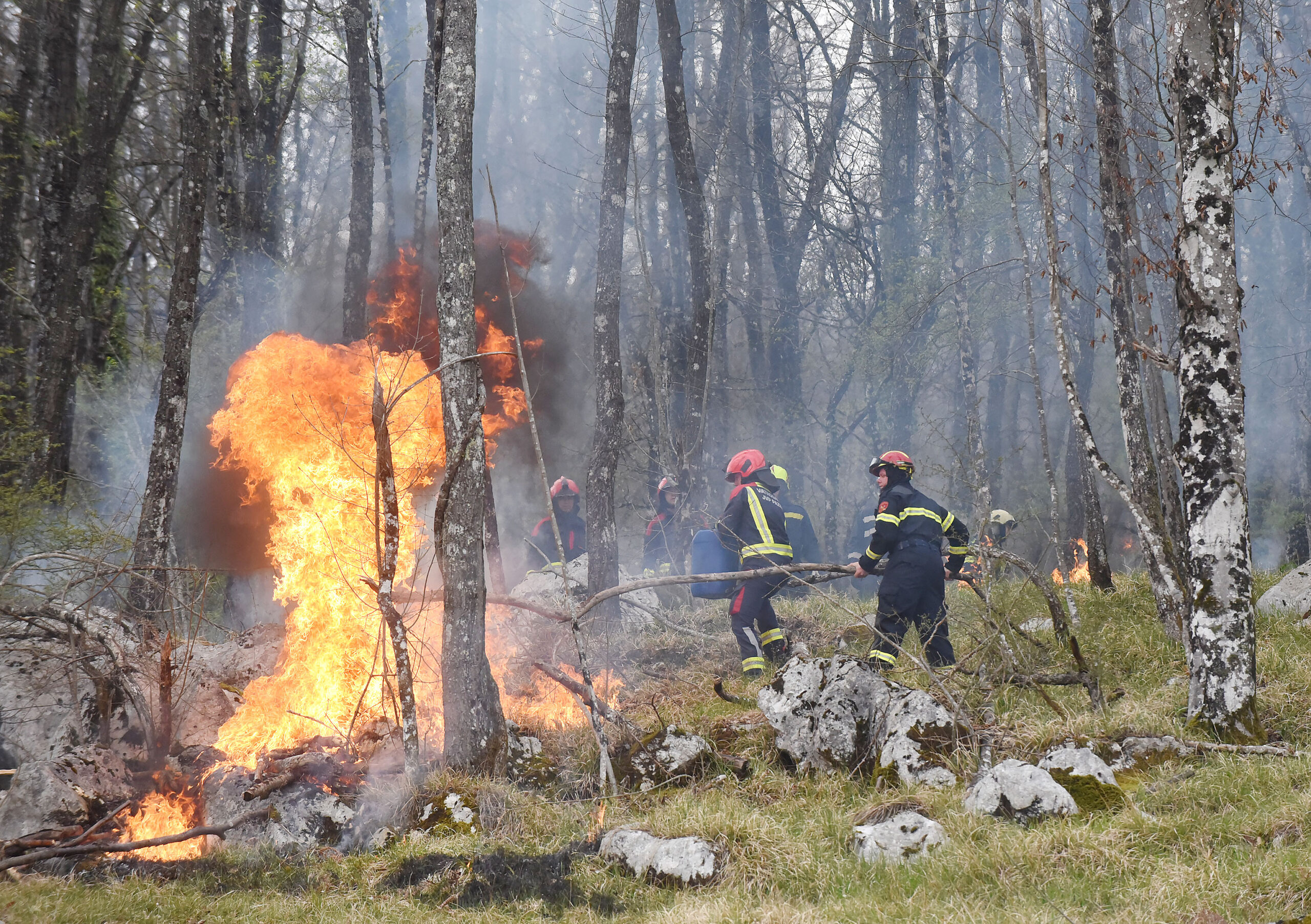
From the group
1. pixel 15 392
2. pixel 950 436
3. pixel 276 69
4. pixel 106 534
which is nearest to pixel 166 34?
pixel 276 69

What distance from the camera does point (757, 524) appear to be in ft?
24.9

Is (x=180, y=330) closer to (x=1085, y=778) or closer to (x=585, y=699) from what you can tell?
(x=585, y=699)

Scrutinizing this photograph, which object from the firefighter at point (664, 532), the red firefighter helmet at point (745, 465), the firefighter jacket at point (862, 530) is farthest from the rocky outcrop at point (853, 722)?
the firefighter at point (664, 532)

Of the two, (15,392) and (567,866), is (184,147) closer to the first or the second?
(15,392)

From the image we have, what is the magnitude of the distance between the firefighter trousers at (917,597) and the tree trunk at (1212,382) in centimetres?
208

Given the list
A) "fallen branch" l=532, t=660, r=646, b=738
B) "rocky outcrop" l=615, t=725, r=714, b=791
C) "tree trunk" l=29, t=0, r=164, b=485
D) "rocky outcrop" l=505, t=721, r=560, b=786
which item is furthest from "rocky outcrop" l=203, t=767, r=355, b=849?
"tree trunk" l=29, t=0, r=164, b=485

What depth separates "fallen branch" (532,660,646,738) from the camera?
5684mm

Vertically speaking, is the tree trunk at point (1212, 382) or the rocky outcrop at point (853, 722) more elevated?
the tree trunk at point (1212, 382)

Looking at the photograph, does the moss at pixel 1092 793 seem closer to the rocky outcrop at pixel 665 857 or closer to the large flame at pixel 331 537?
the rocky outcrop at pixel 665 857

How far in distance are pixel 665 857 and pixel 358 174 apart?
11021mm

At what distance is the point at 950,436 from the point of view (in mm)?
23656

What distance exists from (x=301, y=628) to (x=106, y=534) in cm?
305

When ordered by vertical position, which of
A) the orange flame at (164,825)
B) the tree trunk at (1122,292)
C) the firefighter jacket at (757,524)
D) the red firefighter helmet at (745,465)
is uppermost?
the tree trunk at (1122,292)

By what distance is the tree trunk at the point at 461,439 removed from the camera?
5.49m
